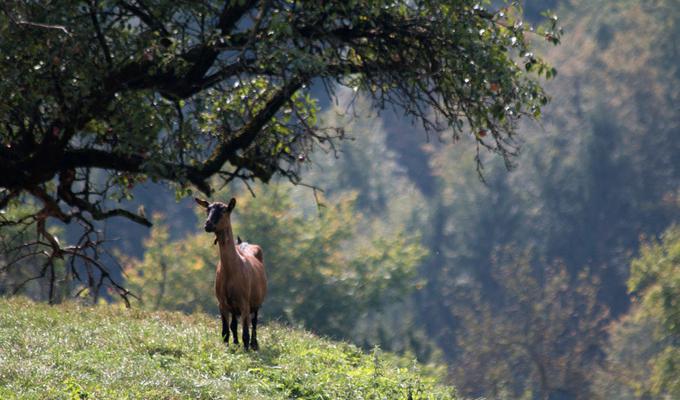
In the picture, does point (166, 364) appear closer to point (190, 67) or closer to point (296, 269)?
point (190, 67)

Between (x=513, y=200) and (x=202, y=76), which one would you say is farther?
(x=513, y=200)

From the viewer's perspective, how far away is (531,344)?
59.3 meters

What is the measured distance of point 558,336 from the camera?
200ft

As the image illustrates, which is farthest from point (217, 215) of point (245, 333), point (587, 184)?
point (587, 184)

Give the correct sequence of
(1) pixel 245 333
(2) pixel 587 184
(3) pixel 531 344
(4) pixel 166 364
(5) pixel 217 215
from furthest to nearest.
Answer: (2) pixel 587 184
(3) pixel 531 344
(1) pixel 245 333
(5) pixel 217 215
(4) pixel 166 364

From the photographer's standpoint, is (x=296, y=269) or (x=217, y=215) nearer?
(x=217, y=215)

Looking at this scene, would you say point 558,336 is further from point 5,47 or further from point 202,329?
point 5,47

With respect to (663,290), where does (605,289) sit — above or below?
above

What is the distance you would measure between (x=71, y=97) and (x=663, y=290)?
33395mm

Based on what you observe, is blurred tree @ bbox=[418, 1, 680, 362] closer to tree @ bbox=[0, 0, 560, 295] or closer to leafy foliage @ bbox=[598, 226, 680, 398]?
leafy foliage @ bbox=[598, 226, 680, 398]

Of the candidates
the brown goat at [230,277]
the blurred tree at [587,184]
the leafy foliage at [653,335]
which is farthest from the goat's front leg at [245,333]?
the blurred tree at [587,184]

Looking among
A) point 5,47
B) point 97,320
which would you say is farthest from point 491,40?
point 97,320

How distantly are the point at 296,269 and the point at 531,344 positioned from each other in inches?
502

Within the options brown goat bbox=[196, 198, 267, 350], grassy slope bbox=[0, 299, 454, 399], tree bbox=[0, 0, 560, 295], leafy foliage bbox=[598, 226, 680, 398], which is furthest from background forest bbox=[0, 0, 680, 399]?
tree bbox=[0, 0, 560, 295]
